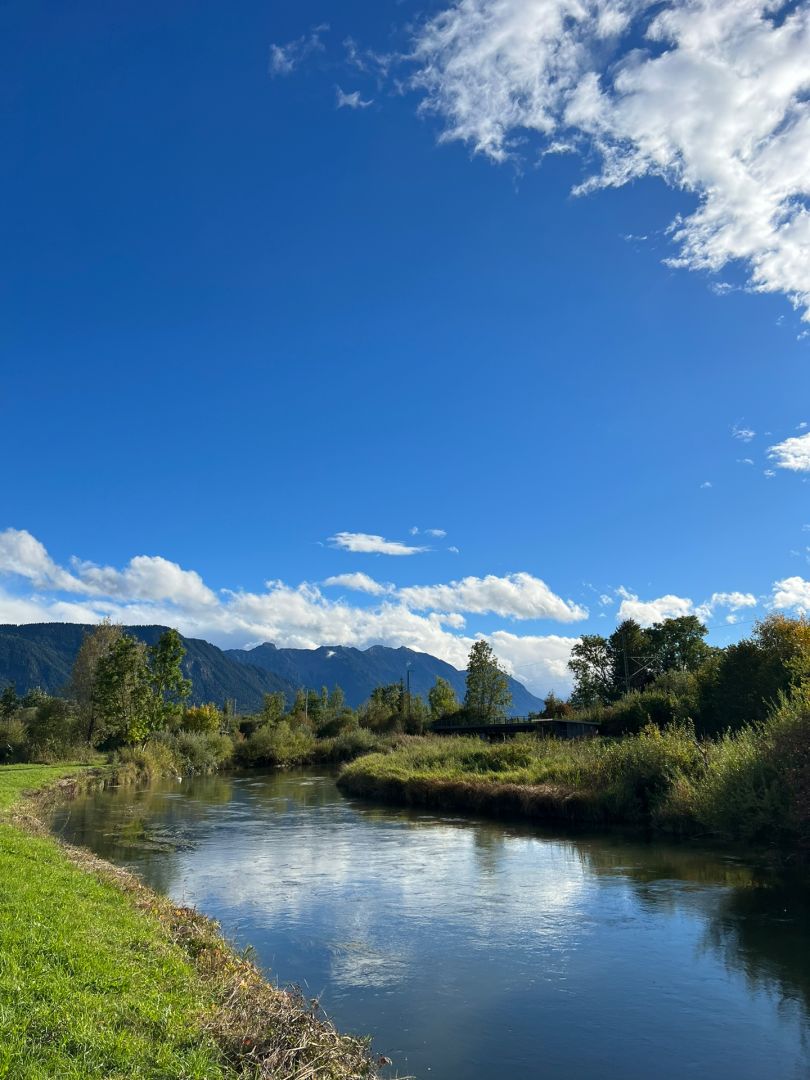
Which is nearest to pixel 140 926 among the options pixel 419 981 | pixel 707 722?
pixel 419 981

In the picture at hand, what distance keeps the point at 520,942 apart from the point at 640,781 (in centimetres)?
1710

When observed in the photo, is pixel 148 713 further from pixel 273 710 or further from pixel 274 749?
pixel 273 710

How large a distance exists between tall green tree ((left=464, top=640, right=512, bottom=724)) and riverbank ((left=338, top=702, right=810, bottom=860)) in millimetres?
39794

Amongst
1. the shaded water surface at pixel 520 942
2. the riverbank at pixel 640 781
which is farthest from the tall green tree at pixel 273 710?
the shaded water surface at pixel 520 942

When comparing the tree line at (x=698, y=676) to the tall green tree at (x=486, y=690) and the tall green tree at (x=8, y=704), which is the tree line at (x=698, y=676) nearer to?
the tall green tree at (x=486, y=690)

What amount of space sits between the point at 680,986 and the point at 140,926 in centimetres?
838

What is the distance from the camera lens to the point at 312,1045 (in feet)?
24.6

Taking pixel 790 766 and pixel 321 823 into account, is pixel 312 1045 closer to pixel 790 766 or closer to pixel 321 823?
pixel 790 766

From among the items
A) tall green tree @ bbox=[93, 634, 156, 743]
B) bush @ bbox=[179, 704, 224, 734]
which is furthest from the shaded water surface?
bush @ bbox=[179, 704, 224, 734]

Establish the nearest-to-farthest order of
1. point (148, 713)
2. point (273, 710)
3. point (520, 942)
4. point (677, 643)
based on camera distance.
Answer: point (520, 942) < point (148, 713) < point (677, 643) < point (273, 710)

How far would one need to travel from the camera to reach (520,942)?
46.4ft

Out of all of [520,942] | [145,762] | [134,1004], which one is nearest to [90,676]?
[145,762]

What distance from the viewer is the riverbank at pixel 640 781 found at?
834 inches

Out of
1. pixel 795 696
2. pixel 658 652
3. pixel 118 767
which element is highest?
pixel 658 652
